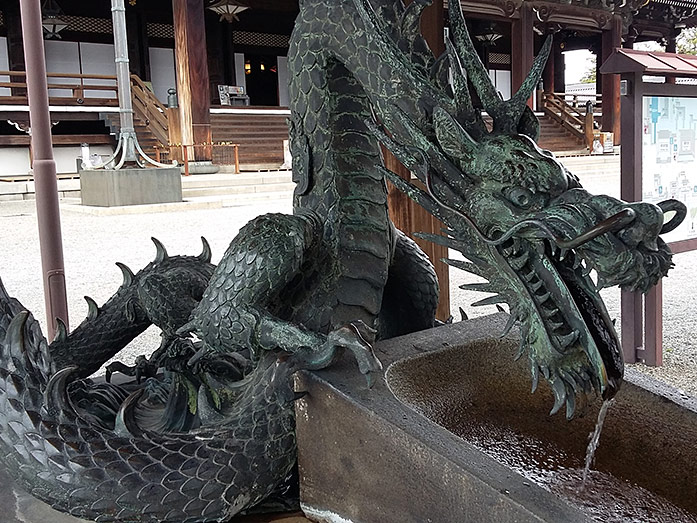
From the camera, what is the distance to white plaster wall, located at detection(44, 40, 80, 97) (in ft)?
47.9

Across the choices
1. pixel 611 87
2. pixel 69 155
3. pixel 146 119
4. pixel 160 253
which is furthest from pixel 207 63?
pixel 160 253

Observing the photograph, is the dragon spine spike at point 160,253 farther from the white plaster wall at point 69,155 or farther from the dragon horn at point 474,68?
the white plaster wall at point 69,155

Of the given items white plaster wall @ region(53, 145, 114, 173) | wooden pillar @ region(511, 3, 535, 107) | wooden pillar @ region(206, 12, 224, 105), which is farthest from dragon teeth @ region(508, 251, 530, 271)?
wooden pillar @ region(206, 12, 224, 105)

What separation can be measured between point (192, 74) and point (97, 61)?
3883 mm

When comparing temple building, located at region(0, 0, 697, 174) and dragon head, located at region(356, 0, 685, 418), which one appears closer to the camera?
dragon head, located at region(356, 0, 685, 418)

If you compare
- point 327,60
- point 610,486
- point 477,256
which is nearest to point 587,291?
point 477,256

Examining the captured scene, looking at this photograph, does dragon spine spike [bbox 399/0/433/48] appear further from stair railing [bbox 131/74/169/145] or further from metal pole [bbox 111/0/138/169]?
stair railing [bbox 131/74/169/145]

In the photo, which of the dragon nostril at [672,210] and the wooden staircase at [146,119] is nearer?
the dragon nostril at [672,210]

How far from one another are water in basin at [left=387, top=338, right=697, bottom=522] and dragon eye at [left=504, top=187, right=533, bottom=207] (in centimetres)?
37

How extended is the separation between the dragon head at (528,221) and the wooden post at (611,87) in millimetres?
16660

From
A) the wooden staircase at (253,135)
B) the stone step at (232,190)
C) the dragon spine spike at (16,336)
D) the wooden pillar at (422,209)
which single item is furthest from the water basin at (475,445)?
the wooden staircase at (253,135)

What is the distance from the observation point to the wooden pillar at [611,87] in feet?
54.5

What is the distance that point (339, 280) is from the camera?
1.47 metres

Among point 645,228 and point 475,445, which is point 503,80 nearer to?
point 475,445
